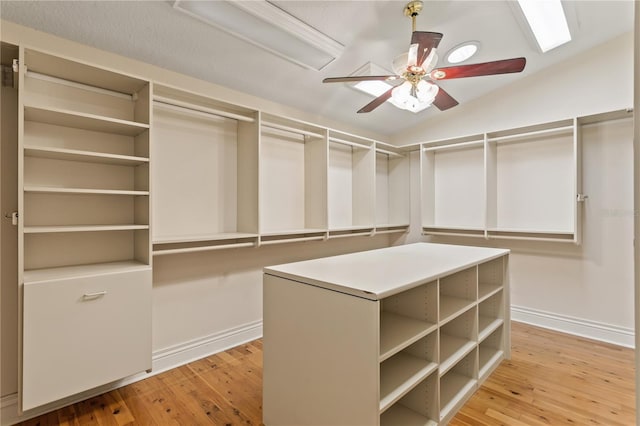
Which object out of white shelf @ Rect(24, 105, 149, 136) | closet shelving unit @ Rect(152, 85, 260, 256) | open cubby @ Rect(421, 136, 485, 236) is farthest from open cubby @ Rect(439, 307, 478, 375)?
white shelf @ Rect(24, 105, 149, 136)

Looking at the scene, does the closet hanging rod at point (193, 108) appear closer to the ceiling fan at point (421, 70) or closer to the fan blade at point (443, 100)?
the ceiling fan at point (421, 70)

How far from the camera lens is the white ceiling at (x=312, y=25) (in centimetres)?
189

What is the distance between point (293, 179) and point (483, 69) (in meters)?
2.06

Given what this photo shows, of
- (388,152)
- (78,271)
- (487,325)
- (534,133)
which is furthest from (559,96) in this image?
(78,271)

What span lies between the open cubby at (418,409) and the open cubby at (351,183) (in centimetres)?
215

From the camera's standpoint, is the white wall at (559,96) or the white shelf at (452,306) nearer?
the white shelf at (452,306)

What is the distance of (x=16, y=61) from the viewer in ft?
5.45

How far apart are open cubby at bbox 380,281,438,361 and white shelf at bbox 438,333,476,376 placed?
29 cm

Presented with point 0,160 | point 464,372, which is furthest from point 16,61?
point 464,372

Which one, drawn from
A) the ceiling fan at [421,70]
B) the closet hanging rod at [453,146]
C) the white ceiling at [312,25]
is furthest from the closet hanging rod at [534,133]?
the ceiling fan at [421,70]

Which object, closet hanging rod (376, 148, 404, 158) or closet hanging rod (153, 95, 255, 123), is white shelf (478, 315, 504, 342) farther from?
closet hanging rod (153, 95, 255, 123)

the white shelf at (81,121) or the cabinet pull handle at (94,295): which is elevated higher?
the white shelf at (81,121)

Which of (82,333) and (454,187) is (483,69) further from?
(82,333)

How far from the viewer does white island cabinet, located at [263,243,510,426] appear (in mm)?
1354
